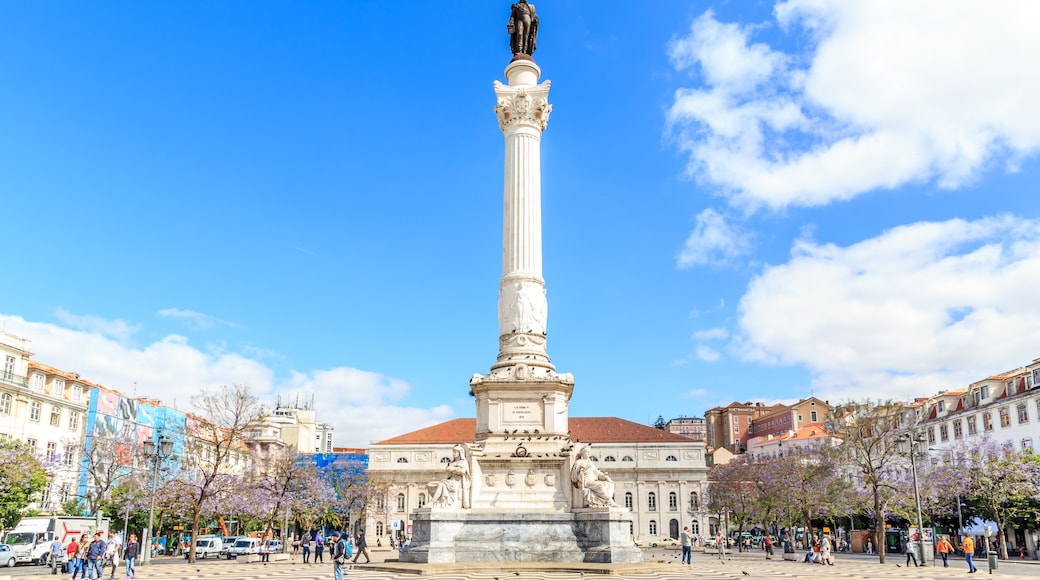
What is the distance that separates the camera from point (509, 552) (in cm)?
2348

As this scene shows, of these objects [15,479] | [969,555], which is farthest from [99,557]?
[969,555]

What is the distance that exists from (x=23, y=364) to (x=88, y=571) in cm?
4014

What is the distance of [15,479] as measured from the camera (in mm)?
40594

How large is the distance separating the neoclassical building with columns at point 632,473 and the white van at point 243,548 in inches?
1525

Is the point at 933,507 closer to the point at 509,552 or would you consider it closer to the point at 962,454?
the point at 962,454

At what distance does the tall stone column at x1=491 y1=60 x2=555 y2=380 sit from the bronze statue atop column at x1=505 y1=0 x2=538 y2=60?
0.99 meters

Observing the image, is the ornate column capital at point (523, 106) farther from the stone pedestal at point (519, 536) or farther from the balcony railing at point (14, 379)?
the balcony railing at point (14, 379)

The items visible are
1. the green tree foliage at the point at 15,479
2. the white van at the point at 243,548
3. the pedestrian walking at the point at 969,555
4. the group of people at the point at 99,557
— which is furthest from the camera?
the white van at the point at 243,548

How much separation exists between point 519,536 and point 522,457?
99.6 inches

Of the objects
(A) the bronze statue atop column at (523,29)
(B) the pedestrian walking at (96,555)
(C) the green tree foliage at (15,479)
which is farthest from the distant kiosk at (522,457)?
(C) the green tree foliage at (15,479)

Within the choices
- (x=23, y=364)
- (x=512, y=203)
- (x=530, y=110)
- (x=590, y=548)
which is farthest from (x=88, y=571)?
(x=23, y=364)

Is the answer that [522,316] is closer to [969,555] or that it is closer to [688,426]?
[969,555]

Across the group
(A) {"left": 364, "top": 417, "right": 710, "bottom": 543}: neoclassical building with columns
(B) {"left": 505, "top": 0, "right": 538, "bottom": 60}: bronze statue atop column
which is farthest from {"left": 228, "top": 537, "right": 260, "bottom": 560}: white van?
(A) {"left": 364, "top": 417, "right": 710, "bottom": 543}: neoclassical building with columns

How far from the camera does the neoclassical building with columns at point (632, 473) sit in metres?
93.1
